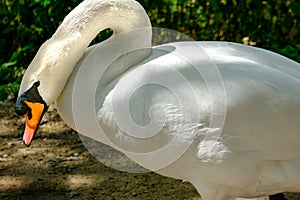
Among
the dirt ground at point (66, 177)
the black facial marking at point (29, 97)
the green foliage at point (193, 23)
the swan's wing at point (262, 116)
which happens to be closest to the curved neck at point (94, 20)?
the black facial marking at point (29, 97)

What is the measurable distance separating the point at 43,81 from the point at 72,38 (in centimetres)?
22

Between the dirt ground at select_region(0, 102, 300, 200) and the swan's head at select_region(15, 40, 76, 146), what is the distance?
85 centimetres

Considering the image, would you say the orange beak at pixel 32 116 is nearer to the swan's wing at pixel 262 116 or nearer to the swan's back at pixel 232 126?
the swan's back at pixel 232 126

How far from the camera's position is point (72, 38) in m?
2.96

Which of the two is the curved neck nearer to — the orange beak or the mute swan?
the mute swan

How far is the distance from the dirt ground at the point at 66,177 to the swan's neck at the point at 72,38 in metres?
0.90

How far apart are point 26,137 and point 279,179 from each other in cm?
108

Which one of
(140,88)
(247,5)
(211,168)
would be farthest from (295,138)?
(247,5)

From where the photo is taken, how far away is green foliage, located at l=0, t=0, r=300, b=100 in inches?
206

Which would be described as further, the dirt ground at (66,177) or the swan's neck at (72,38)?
the dirt ground at (66,177)

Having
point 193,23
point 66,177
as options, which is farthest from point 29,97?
point 193,23

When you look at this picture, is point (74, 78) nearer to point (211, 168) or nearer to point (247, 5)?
point (211, 168)

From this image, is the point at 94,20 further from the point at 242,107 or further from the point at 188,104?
the point at 242,107

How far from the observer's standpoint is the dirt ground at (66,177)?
364cm
